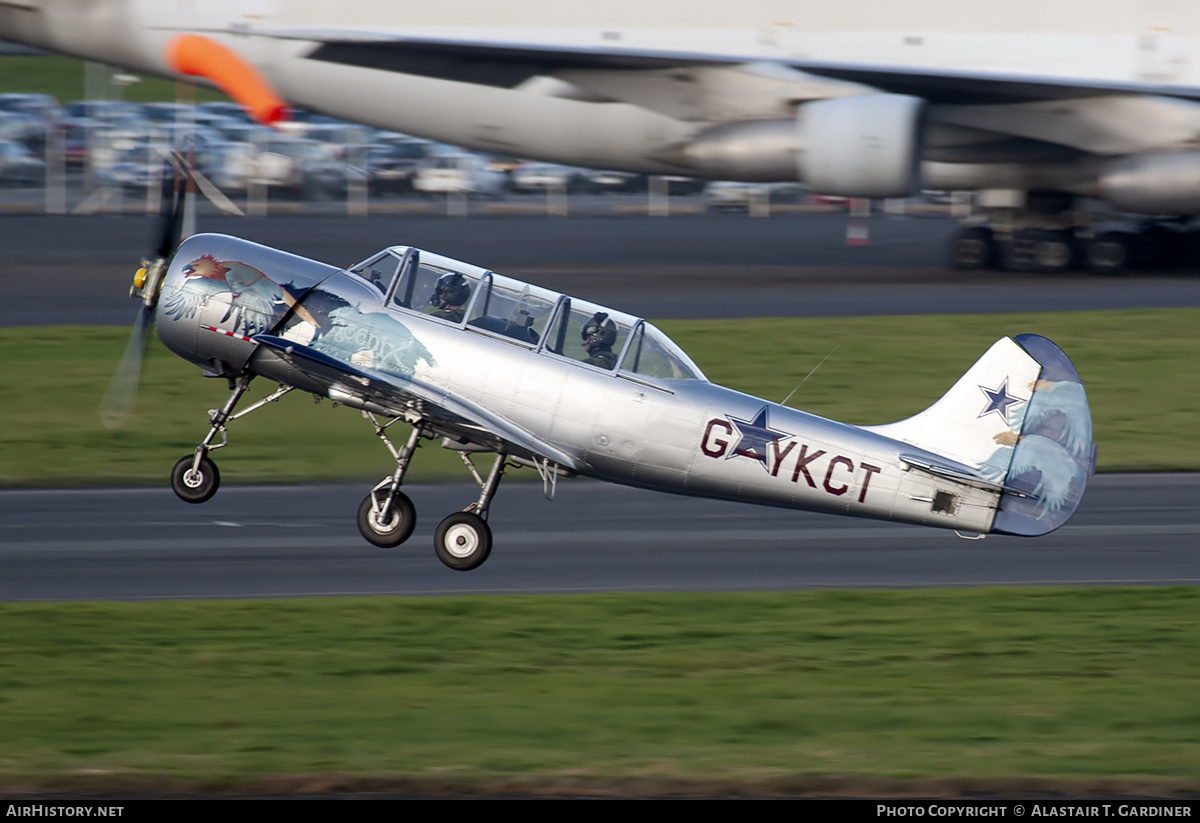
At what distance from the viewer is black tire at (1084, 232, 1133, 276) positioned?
3136 cm

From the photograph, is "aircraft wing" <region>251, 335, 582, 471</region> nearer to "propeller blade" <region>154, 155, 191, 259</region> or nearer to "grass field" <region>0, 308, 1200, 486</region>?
"grass field" <region>0, 308, 1200, 486</region>

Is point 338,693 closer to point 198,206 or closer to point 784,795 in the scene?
point 784,795

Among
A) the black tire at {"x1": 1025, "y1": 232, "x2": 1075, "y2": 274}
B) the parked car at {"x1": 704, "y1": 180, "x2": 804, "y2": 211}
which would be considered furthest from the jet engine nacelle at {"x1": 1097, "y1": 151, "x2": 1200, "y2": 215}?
the parked car at {"x1": 704, "y1": 180, "x2": 804, "y2": 211}

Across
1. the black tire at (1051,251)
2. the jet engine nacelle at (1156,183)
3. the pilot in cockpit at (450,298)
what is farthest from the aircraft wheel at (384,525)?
the black tire at (1051,251)

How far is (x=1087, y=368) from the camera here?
2403 cm

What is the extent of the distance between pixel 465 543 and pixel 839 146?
16.9 m

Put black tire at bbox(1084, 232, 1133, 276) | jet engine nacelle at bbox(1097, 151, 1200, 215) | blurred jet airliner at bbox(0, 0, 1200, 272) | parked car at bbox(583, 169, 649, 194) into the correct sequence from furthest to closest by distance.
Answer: parked car at bbox(583, 169, 649, 194)
black tire at bbox(1084, 232, 1133, 276)
blurred jet airliner at bbox(0, 0, 1200, 272)
jet engine nacelle at bbox(1097, 151, 1200, 215)

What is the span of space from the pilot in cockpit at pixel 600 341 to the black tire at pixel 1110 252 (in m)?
20.7

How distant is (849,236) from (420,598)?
29094 mm

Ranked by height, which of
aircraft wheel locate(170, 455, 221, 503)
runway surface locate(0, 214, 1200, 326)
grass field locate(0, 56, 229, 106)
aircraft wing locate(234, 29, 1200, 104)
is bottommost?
grass field locate(0, 56, 229, 106)

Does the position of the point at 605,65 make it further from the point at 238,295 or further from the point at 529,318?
the point at 238,295

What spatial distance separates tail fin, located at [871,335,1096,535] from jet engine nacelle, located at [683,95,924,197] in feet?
51.4

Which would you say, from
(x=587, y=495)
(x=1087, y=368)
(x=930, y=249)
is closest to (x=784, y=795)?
(x=587, y=495)

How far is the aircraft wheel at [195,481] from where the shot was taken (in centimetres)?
1452
